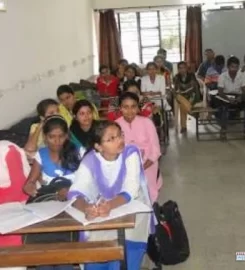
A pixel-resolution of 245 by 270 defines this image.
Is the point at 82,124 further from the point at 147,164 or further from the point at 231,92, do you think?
the point at 231,92

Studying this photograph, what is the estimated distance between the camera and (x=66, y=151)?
125 inches

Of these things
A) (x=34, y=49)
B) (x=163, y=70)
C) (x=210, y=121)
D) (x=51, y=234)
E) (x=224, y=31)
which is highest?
(x=224, y=31)

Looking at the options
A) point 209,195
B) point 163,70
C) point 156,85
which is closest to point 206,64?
point 163,70

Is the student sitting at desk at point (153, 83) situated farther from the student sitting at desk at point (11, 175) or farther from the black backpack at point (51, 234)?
the student sitting at desk at point (11, 175)

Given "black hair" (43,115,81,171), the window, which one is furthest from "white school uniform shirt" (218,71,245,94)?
"black hair" (43,115,81,171)

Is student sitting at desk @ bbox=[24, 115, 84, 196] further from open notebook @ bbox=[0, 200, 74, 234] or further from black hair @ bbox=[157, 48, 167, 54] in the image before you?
black hair @ bbox=[157, 48, 167, 54]

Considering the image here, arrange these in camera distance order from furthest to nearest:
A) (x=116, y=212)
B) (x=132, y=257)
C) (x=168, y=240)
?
1. (x=168, y=240)
2. (x=132, y=257)
3. (x=116, y=212)

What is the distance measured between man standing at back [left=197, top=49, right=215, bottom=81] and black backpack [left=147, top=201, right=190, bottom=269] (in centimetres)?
623

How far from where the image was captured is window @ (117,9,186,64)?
1006 centimetres

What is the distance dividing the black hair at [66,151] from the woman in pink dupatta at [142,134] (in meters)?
0.62

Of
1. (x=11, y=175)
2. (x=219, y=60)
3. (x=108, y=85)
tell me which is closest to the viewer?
(x=11, y=175)

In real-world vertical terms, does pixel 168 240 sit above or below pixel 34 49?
below

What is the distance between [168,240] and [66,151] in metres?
0.87

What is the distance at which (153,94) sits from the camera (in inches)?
280
